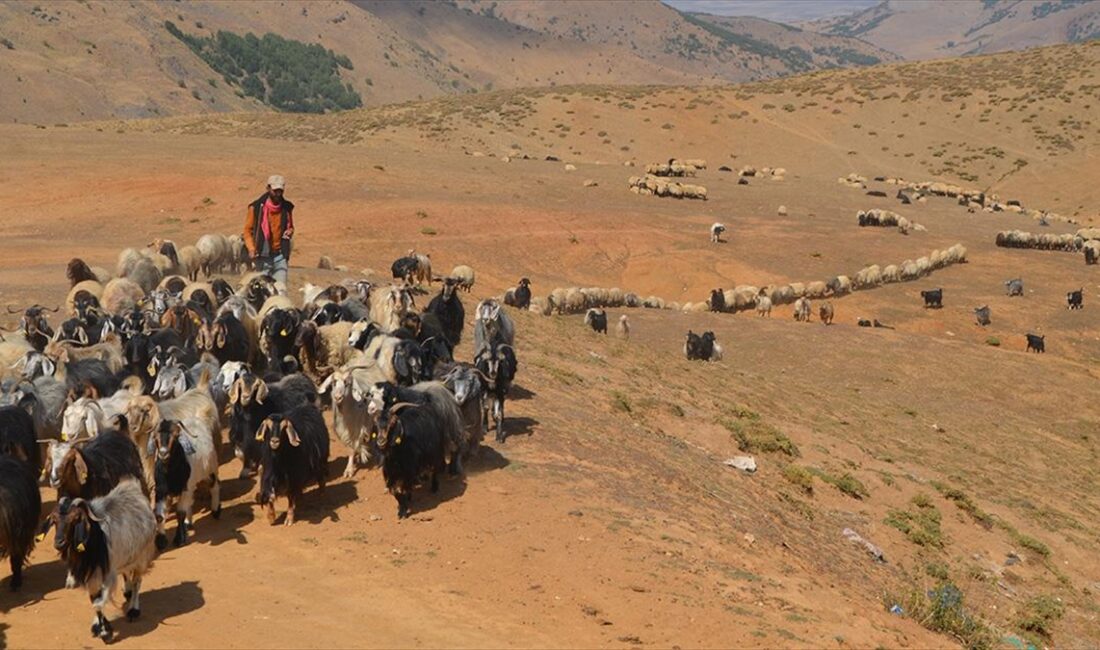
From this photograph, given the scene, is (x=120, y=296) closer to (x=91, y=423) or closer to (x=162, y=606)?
(x=91, y=423)

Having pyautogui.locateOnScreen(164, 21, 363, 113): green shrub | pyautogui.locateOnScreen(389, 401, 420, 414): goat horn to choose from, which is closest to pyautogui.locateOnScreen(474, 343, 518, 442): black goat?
pyautogui.locateOnScreen(389, 401, 420, 414): goat horn

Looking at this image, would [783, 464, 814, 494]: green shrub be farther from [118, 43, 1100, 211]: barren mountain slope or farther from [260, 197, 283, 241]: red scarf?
[118, 43, 1100, 211]: barren mountain slope

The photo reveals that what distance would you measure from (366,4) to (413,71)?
36.9m

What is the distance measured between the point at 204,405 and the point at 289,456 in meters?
1.27

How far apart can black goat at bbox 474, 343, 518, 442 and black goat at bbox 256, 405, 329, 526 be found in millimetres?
2723

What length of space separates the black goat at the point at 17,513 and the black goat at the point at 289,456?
2.27 m

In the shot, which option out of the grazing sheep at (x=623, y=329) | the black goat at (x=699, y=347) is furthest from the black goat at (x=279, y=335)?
the grazing sheep at (x=623, y=329)

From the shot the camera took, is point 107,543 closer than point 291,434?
Yes

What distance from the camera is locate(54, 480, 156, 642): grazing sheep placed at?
8211 mm

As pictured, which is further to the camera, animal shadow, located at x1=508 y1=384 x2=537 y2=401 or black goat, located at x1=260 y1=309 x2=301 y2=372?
animal shadow, located at x1=508 y1=384 x2=537 y2=401

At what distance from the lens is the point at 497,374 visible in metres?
13.9

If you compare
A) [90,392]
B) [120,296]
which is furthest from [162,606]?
[120,296]

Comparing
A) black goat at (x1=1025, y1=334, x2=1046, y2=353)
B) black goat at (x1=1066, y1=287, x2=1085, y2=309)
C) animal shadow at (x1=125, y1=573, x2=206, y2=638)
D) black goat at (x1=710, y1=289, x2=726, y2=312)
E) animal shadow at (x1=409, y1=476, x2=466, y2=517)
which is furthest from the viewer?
black goat at (x1=1066, y1=287, x2=1085, y2=309)

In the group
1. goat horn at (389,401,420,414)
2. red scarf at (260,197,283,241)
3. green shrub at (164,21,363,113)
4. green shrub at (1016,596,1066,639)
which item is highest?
green shrub at (164,21,363,113)
